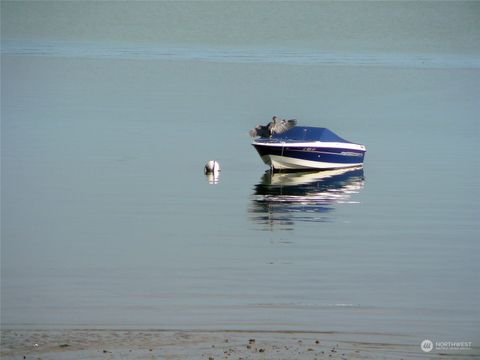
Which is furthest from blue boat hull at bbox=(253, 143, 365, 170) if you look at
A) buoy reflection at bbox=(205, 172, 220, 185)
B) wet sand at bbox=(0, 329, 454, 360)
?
wet sand at bbox=(0, 329, 454, 360)

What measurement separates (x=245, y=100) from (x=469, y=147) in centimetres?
3298

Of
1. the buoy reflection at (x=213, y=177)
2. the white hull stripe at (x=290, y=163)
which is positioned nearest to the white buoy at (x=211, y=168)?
the buoy reflection at (x=213, y=177)

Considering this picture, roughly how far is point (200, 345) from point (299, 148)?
1257 inches

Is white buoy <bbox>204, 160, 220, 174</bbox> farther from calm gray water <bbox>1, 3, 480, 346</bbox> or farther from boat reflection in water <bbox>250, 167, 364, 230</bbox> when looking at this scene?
boat reflection in water <bbox>250, 167, 364, 230</bbox>

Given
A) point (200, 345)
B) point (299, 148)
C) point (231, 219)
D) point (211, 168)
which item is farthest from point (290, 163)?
point (200, 345)

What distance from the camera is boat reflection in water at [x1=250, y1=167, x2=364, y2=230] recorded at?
149 ft

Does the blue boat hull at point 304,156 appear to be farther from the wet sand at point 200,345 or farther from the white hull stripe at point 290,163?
the wet sand at point 200,345

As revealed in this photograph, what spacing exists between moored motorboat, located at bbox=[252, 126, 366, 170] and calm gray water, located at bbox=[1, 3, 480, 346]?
2.77 ft

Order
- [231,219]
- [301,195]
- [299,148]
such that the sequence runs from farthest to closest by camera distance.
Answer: [299,148], [301,195], [231,219]

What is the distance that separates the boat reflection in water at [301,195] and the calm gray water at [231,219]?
119 millimetres

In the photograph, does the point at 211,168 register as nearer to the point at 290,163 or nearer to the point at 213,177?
the point at 213,177

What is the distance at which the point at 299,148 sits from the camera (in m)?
56.7

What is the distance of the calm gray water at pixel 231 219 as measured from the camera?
3042 cm

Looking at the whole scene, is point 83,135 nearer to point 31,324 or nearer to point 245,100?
point 245,100
